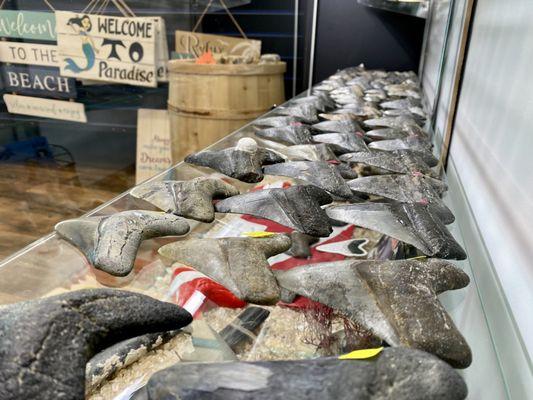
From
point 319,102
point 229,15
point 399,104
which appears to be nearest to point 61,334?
point 319,102

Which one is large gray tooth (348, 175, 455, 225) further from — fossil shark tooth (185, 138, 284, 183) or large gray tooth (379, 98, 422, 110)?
large gray tooth (379, 98, 422, 110)

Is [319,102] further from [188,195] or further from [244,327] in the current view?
[244,327]

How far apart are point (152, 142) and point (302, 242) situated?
1526 mm

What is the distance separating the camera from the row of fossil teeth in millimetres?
331

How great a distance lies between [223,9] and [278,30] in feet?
1.18

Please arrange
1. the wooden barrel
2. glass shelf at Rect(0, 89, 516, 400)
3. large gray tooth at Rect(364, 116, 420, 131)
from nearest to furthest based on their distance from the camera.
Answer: glass shelf at Rect(0, 89, 516, 400) < large gray tooth at Rect(364, 116, 420, 131) < the wooden barrel

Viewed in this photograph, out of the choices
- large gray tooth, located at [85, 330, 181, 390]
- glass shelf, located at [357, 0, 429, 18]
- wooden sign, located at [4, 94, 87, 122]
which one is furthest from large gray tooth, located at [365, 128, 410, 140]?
glass shelf, located at [357, 0, 429, 18]

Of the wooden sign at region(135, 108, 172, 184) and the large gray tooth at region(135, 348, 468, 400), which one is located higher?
the large gray tooth at region(135, 348, 468, 400)

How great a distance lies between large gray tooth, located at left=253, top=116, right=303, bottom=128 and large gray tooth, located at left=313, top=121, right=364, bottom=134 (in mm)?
75

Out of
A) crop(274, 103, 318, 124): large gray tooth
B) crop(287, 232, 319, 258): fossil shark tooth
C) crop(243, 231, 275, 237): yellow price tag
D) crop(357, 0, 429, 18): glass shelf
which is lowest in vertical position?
crop(287, 232, 319, 258): fossil shark tooth

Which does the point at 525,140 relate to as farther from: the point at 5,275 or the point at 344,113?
the point at 344,113

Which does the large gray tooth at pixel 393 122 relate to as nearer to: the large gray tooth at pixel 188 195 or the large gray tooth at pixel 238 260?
the large gray tooth at pixel 188 195

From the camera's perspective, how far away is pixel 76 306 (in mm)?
380

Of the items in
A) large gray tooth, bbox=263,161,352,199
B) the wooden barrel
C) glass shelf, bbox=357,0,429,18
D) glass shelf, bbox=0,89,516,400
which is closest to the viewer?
glass shelf, bbox=0,89,516,400
